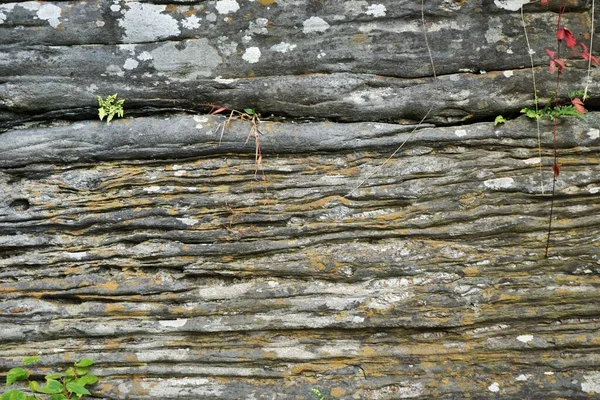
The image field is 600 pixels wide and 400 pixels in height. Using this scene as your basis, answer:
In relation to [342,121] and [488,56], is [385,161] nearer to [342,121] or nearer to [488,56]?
[342,121]

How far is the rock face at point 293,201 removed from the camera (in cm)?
384

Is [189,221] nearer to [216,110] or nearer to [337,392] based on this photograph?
[216,110]

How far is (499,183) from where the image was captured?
3.85 m

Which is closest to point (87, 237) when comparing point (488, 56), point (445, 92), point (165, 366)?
point (165, 366)

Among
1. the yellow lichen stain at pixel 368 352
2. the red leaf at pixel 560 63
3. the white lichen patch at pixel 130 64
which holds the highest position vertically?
the white lichen patch at pixel 130 64

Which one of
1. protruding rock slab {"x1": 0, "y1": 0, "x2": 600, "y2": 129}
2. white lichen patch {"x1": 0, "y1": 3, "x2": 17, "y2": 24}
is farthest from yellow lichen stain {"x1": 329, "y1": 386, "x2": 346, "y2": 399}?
white lichen patch {"x1": 0, "y1": 3, "x2": 17, "y2": 24}

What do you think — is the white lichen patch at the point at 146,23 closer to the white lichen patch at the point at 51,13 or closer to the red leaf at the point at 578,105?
the white lichen patch at the point at 51,13

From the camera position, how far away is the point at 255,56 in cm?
394

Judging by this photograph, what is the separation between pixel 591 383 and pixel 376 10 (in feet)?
9.78

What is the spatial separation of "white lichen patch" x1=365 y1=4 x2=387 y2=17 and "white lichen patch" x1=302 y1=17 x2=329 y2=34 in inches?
12.3

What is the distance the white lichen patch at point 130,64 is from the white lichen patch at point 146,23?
0.13 m

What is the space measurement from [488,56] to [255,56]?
1.66 meters

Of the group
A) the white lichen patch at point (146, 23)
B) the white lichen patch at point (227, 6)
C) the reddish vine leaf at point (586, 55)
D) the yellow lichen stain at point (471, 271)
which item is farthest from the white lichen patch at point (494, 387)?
the white lichen patch at point (146, 23)

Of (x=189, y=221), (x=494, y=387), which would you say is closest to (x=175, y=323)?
(x=189, y=221)
